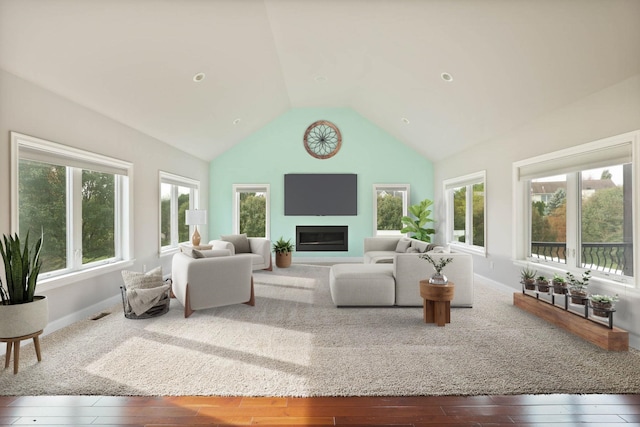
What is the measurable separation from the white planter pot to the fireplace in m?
5.77

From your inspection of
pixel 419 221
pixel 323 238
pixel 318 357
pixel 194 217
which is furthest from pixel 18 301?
pixel 419 221

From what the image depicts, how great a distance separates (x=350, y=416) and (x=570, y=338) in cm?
253

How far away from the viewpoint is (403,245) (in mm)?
6340

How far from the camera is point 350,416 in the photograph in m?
2.04

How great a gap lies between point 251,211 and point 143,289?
4.44 m

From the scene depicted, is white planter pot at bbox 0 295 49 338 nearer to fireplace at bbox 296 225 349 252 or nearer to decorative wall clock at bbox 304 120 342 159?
fireplace at bbox 296 225 349 252

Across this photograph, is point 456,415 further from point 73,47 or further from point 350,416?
point 73,47

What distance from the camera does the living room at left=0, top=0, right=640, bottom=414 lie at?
296cm

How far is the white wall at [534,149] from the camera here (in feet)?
10.3

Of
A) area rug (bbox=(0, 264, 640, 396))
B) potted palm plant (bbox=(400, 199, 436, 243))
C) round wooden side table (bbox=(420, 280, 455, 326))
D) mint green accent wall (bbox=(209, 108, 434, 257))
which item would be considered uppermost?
mint green accent wall (bbox=(209, 108, 434, 257))

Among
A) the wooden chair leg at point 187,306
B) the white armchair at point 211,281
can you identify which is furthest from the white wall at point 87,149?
the wooden chair leg at point 187,306

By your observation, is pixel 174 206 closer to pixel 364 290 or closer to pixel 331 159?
pixel 331 159

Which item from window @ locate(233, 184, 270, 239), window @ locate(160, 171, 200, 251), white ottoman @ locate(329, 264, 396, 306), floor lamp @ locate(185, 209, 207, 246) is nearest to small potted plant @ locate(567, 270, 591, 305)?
white ottoman @ locate(329, 264, 396, 306)

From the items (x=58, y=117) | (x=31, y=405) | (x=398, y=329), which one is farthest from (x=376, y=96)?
(x=31, y=405)
